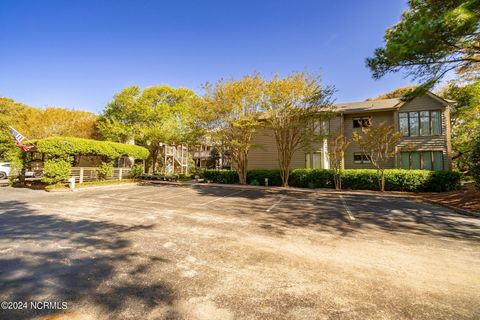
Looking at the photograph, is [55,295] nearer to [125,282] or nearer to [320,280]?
[125,282]

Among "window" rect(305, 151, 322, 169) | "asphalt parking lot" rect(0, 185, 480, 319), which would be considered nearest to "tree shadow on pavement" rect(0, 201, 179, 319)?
"asphalt parking lot" rect(0, 185, 480, 319)

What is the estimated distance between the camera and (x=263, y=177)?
18766mm

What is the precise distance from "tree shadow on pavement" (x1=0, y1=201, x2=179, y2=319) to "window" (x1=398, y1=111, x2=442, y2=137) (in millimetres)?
22045

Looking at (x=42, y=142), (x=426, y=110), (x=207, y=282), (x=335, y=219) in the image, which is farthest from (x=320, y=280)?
(x=426, y=110)

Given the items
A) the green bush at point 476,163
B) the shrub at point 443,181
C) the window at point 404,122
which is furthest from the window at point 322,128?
the green bush at point 476,163

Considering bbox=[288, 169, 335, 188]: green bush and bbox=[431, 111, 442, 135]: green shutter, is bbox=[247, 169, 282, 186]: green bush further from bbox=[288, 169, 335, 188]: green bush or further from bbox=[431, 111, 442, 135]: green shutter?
bbox=[431, 111, 442, 135]: green shutter

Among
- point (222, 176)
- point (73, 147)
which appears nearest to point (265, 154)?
point (222, 176)

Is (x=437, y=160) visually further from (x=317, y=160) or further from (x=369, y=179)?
(x=317, y=160)

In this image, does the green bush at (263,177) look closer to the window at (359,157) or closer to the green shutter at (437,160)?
the window at (359,157)

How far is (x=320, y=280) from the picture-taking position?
328 cm

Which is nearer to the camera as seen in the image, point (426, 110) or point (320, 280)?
point (320, 280)

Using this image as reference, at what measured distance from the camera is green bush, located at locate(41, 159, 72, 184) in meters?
15.1

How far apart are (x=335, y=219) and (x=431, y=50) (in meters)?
7.93

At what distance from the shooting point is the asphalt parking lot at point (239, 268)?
2598 mm
